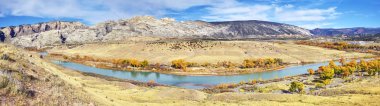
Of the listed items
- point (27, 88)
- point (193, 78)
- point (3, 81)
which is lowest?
point (193, 78)

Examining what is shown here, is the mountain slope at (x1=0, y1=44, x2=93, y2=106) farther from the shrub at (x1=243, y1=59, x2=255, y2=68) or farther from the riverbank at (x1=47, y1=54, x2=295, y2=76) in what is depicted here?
the shrub at (x1=243, y1=59, x2=255, y2=68)

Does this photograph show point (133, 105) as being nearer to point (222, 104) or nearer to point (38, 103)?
point (222, 104)

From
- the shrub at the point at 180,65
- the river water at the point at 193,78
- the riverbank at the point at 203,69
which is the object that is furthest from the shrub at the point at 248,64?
the shrub at the point at 180,65

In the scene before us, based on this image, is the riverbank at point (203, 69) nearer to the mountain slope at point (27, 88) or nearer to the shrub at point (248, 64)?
the shrub at point (248, 64)

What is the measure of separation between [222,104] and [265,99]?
9903 millimetres

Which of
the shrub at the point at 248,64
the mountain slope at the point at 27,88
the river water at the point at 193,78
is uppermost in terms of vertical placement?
the mountain slope at the point at 27,88

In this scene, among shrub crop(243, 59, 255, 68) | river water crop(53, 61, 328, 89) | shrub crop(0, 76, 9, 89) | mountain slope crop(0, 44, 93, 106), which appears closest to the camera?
mountain slope crop(0, 44, 93, 106)

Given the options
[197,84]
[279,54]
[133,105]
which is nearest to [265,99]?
[133,105]

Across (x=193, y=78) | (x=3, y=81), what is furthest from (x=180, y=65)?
(x=3, y=81)

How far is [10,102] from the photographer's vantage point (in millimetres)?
32656

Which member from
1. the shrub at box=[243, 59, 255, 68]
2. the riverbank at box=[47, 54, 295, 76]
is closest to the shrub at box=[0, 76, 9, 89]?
the riverbank at box=[47, 54, 295, 76]

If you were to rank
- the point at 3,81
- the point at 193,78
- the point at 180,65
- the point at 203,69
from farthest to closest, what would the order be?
the point at 180,65, the point at 203,69, the point at 193,78, the point at 3,81

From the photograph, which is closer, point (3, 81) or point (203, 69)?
point (3, 81)

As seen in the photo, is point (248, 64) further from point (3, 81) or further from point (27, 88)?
point (3, 81)
